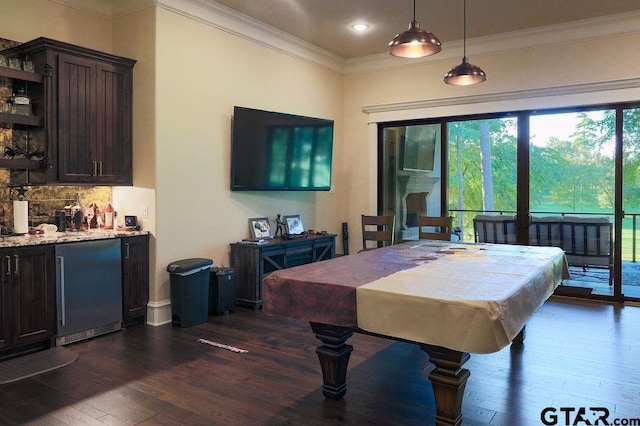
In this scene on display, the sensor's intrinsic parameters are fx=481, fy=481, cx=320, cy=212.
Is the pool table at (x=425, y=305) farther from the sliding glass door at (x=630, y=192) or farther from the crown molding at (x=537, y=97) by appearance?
the crown molding at (x=537, y=97)

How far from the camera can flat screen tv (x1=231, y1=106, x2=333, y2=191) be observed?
5406mm

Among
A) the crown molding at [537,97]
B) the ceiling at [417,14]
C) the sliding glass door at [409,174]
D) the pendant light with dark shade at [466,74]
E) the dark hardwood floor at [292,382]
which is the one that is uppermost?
the ceiling at [417,14]

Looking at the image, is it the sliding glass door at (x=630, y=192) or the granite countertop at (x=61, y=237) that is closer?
the granite countertop at (x=61, y=237)

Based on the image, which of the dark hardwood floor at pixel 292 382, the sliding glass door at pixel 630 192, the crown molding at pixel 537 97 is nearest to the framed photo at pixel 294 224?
the dark hardwood floor at pixel 292 382

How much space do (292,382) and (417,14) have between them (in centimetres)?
416

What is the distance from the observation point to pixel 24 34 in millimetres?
4277

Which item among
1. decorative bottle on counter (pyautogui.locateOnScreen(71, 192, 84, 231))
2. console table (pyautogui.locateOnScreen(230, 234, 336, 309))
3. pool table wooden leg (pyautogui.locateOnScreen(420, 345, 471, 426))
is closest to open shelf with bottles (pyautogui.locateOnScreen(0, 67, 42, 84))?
decorative bottle on counter (pyautogui.locateOnScreen(71, 192, 84, 231))

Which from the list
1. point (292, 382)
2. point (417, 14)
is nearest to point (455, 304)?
point (292, 382)

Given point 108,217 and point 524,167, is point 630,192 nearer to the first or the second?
point 524,167

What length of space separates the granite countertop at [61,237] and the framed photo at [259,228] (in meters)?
1.37

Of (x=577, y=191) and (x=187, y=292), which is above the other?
(x=577, y=191)

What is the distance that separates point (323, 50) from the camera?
22.0 feet

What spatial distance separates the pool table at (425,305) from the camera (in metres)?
2.15

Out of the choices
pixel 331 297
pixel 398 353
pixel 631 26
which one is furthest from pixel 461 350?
pixel 631 26
